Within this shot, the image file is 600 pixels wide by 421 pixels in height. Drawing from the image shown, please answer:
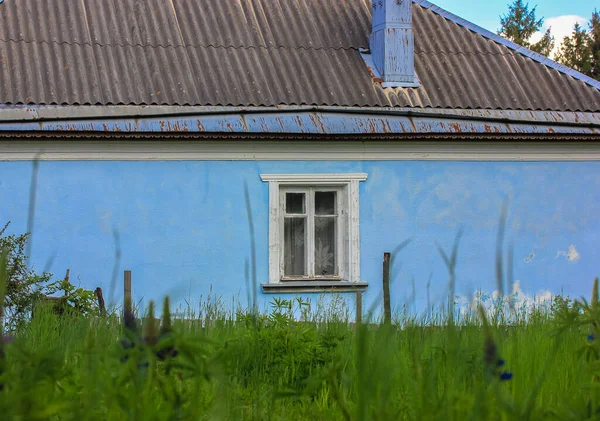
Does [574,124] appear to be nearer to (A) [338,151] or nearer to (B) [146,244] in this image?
(A) [338,151]

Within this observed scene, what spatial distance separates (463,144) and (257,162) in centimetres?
248

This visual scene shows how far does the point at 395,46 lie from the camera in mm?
10031

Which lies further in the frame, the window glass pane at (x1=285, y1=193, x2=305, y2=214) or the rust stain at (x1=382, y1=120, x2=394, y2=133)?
the window glass pane at (x1=285, y1=193, x2=305, y2=214)

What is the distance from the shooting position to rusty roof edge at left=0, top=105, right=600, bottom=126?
8.75 m

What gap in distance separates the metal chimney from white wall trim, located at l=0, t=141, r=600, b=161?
90 cm

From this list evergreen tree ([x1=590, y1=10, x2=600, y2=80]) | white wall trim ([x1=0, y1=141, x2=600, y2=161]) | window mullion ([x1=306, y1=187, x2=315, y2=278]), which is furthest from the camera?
evergreen tree ([x1=590, y1=10, x2=600, y2=80])

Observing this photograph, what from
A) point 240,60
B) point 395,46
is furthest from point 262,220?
point 395,46

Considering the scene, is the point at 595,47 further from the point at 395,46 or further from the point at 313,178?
the point at 313,178

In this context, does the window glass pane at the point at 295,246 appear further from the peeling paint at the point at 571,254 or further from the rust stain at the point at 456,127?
the peeling paint at the point at 571,254

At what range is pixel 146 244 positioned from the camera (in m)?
Answer: 9.07

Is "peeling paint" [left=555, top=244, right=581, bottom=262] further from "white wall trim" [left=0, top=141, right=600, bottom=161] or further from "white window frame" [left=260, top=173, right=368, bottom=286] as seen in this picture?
"white window frame" [left=260, top=173, right=368, bottom=286]

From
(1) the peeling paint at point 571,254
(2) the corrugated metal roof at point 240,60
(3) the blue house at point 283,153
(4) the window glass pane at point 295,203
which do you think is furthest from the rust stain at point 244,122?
(1) the peeling paint at point 571,254

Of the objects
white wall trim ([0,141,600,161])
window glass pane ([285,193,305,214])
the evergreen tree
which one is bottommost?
window glass pane ([285,193,305,214])

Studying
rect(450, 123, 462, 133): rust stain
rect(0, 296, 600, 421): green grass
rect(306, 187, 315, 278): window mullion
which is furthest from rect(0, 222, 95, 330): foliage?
rect(450, 123, 462, 133): rust stain
